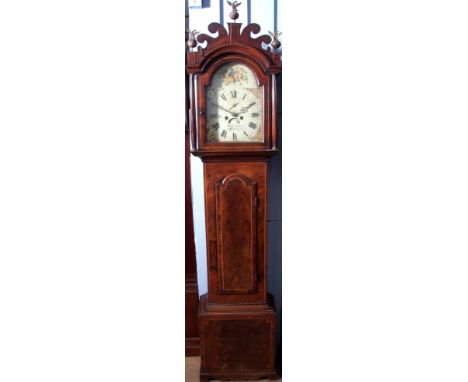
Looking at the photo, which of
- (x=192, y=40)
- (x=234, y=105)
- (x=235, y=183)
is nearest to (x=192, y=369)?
(x=235, y=183)

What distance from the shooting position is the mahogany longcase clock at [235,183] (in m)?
1.28

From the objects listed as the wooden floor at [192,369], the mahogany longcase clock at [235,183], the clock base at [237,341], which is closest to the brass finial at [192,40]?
the mahogany longcase clock at [235,183]

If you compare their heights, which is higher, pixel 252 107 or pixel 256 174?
pixel 252 107

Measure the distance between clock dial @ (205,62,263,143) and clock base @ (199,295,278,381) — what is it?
2.18ft

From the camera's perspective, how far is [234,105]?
131cm

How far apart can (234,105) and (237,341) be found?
909 millimetres

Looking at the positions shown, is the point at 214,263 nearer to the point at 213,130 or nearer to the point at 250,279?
the point at 250,279

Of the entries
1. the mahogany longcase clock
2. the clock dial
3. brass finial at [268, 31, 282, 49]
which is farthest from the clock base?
brass finial at [268, 31, 282, 49]

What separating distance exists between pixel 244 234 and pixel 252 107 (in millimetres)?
471

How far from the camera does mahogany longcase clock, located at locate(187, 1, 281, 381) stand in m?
1.28

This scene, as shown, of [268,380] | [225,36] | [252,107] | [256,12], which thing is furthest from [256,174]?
[268,380]

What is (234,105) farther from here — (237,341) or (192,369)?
(192,369)

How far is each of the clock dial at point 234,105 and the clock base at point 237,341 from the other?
26.1 inches

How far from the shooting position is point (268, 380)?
56.7 inches
